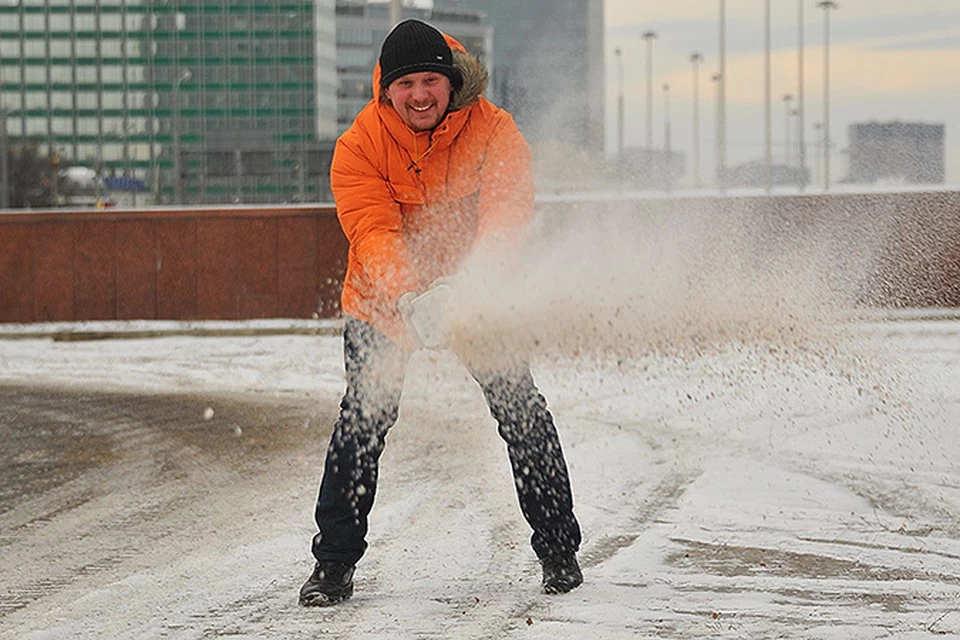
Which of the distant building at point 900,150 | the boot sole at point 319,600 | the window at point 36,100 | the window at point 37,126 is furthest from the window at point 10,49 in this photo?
the boot sole at point 319,600

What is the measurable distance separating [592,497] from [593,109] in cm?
6669

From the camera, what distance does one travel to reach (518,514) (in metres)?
5.99

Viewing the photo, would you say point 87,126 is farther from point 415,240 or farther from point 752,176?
point 415,240

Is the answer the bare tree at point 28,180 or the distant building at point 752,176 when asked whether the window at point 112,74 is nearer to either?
the bare tree at point 28,180

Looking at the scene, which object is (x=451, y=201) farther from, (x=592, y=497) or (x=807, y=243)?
(x=807, y=243)

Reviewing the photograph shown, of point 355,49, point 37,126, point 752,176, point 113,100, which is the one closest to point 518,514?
point 752,176

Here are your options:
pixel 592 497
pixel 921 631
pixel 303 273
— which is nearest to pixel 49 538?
pixel 592 497

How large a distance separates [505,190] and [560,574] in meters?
1.23

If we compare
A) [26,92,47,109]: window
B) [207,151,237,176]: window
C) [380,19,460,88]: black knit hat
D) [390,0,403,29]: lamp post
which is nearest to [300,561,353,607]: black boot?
[380,19,460,88]: black knit hat

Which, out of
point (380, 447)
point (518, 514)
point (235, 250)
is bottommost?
point (518, 514)

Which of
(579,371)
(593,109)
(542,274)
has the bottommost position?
(579,371)

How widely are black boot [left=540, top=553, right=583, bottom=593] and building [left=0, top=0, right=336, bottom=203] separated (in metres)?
101

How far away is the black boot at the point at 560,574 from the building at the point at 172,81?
100709 mm

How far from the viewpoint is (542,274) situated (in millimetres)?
6336
